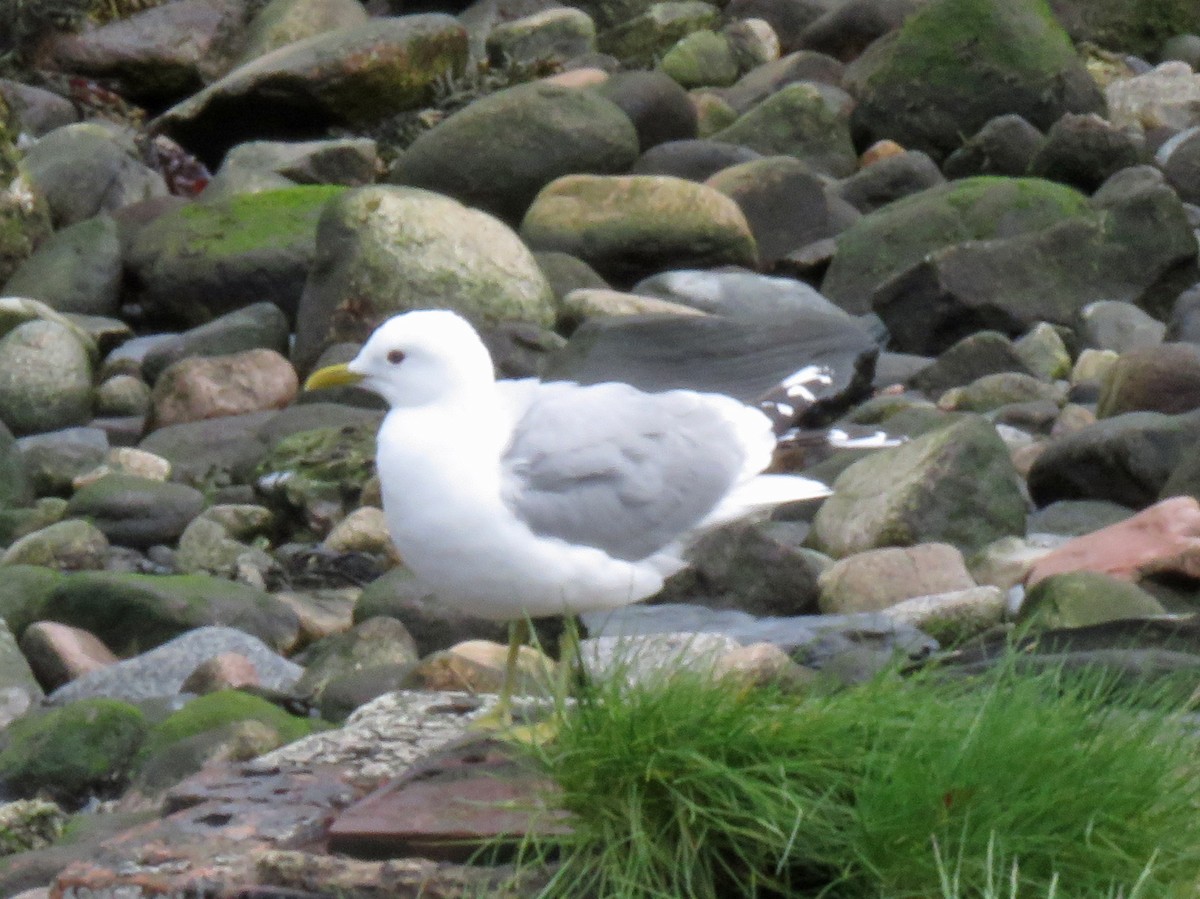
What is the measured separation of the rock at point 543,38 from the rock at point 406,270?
21.7ft

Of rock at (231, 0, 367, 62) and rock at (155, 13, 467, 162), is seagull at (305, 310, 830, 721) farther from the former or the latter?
rock at (231, 0, 367, 62)

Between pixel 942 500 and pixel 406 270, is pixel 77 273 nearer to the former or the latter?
pixel 406 270

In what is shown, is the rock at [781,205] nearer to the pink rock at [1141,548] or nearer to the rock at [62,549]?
the rock at [62,549]

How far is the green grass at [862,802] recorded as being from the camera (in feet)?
11.2

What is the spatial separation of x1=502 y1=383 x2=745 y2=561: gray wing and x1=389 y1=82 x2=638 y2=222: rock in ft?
26.4

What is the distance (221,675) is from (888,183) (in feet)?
27.4

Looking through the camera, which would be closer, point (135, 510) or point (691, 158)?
point (135, 510)

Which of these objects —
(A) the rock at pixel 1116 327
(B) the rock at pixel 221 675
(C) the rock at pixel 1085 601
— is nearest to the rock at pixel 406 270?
(A) the rock at pixel 1116 327

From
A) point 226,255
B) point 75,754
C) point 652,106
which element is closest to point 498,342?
point 226,255

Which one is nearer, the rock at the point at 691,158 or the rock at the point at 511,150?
the rock at the point at 511,150

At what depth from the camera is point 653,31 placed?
58.4 ft

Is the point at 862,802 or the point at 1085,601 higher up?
the point at 862,802

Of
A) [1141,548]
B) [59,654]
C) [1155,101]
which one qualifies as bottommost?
[1155,101]

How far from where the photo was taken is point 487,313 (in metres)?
10.6
